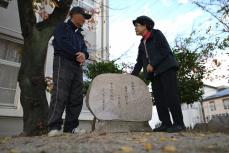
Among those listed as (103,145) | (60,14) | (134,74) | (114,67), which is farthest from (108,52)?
(103,145)

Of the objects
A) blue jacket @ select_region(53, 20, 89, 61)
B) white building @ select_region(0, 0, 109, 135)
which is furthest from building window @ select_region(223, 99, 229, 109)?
blue jacket @ select_region(53, 20, 89, 61)

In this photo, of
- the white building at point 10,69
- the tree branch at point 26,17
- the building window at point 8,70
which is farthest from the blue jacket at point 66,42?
the building window at point 8,70

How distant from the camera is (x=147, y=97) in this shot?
5.26m

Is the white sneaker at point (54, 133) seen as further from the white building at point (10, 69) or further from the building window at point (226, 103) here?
the building window at point (226, 103)

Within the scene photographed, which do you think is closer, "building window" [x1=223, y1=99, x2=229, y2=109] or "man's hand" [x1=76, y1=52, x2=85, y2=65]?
"man's hand" [x1=76, y1=52, x2=85, y2=65]

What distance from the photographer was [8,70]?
855cm

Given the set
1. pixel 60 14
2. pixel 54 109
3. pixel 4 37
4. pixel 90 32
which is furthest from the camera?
pixel 90 32

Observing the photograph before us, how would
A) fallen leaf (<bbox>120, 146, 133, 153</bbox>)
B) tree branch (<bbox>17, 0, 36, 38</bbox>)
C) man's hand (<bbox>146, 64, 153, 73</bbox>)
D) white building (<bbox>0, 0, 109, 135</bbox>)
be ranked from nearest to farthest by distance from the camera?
1. fallen leaf (<bbox>120, 146, 133, 153</bbox>)
2. man's hand (<bbox>146, 64, 153, 73</bbox>)
3. tree branch (<bbox>17, 0, 36, 38</bbox>)
4. white building (<bbox>0, 0, 109, 135</bbox>)

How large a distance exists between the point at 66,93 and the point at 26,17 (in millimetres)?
2467

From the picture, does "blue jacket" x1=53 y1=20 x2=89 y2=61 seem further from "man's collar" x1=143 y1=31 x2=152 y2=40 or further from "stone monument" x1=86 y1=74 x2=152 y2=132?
"man's collar" x1=143 y1=31 x2=152 y2=40

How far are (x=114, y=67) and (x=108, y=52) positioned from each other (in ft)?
12.2

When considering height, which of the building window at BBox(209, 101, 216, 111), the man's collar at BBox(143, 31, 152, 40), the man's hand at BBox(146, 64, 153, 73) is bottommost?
the man's hand at BBox(146, 64, 153, 73)

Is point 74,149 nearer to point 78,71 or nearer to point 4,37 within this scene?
point 78,71

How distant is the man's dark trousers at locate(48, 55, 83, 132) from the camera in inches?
159
